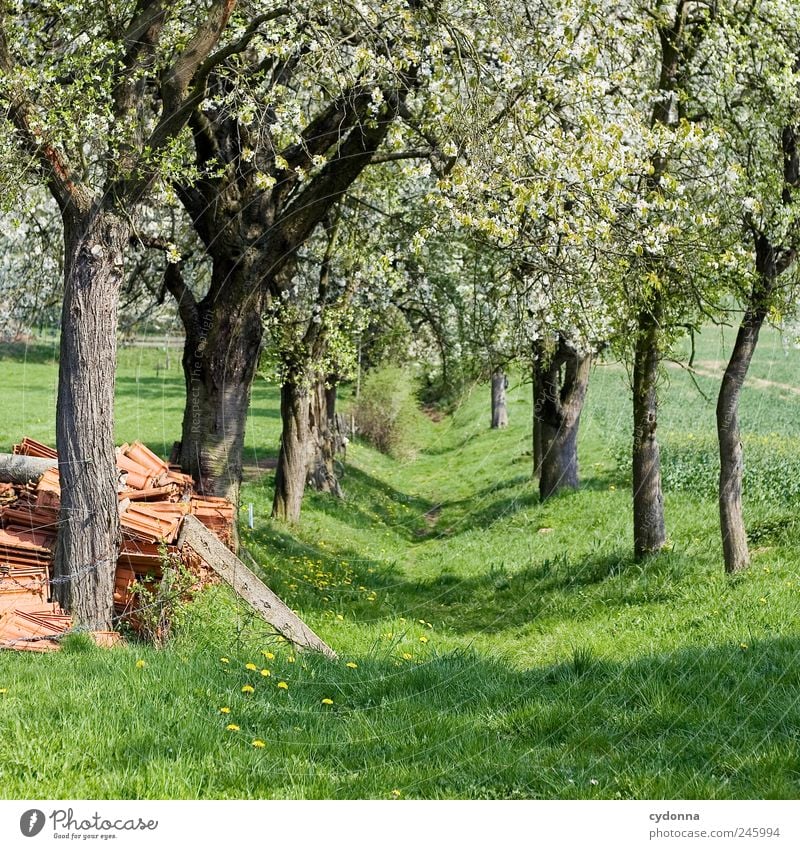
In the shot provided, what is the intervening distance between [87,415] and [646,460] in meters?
6.61

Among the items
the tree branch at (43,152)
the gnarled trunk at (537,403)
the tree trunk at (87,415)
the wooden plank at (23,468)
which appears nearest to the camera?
the tree branch at (43,152)

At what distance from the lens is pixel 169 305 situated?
2033cm

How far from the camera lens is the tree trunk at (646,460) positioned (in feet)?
38.2

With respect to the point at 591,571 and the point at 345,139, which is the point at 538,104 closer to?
the point at 345,139

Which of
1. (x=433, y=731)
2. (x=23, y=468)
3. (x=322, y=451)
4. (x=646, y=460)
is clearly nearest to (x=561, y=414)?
(x=322, y=451)

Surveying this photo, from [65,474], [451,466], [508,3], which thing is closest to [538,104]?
[508,3]

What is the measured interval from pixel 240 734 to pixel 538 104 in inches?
234

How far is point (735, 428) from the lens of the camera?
426 inches

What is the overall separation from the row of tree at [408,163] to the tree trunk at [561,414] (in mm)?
4538

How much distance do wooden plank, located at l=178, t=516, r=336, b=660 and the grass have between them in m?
0.15

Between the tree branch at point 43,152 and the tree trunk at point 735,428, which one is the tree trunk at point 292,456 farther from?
the tree branch at point 43,152
